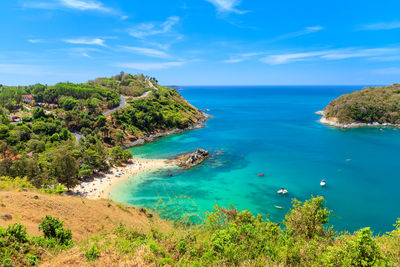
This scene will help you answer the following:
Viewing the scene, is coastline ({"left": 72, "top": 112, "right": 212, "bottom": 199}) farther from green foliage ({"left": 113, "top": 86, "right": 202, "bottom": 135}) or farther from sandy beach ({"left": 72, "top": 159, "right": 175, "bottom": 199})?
green foliage ({"left": 113, "top": 86, "right": 202, "bottom": 135})

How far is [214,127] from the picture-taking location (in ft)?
314

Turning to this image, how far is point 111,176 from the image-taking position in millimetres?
44344

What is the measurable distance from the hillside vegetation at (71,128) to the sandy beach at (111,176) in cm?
193

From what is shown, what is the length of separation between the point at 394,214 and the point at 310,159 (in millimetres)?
24462

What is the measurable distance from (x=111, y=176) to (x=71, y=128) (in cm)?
3513

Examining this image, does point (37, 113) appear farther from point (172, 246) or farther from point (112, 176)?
point (172, 246)

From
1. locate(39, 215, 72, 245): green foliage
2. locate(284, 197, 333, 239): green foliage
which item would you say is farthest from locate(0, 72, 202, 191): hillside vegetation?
locate(284, 197, 333, 239): green foliage

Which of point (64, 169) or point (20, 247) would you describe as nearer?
point (20, 247)

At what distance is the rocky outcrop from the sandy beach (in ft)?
8.46

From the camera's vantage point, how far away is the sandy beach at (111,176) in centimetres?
3725

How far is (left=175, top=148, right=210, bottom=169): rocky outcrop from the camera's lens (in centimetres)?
5088

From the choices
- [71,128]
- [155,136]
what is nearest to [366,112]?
[155,136]

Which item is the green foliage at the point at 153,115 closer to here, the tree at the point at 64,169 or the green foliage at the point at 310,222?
the tree at the point at 64,169

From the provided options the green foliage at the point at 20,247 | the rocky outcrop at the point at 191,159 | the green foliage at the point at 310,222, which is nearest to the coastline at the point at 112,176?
the rocky outcrop at the point at 191,159
